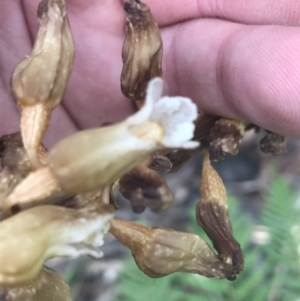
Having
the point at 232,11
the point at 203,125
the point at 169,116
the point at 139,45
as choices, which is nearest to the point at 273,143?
the point at 203,125

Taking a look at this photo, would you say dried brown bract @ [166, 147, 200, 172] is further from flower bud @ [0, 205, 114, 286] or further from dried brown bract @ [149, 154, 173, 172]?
flower bud @ [0, 205, 114, 286]

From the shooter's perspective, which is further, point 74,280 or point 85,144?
point 74,280

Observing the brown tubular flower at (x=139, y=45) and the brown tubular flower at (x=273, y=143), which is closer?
the brown tubular flower at (x=139, y=45)

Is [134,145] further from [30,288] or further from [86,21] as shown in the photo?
[86,21]

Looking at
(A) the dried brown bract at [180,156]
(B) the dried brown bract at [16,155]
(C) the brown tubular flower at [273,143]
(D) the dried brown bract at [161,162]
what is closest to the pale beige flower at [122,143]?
(B) the dried brown bract at [16,155]

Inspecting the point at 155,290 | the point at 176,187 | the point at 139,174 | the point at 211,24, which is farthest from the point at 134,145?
the point at 176,187

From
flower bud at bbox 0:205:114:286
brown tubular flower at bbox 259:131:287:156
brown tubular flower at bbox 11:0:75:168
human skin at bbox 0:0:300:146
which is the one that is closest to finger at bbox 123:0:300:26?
human skin at bbox 0:0:300:146

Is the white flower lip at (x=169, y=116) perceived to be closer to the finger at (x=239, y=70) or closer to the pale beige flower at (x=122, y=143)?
the pale beige flower at (x=122, y=143)
